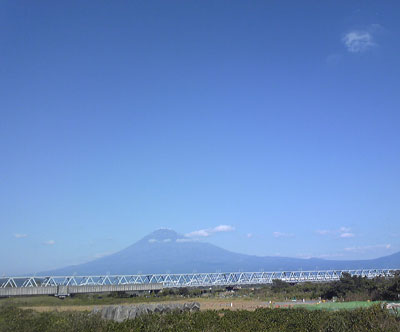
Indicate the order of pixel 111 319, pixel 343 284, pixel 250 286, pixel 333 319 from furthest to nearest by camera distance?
pixel 250 286 → pixel 343 284 → pixel 111 319 → pixel 333 319

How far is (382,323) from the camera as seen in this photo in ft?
50.9

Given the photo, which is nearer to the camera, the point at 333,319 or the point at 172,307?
the point at 333,319

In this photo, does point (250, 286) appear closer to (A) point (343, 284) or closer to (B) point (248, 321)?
(A) point (343, 284)

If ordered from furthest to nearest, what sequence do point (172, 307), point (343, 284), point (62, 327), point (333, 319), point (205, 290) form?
point (205, 290) → point (343, 284) → point (172, 307) → point (62, 327) → point (333, 319)

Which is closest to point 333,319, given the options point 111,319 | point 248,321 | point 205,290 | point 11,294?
point 248,321

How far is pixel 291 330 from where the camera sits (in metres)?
16.7

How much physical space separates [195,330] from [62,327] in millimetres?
6157

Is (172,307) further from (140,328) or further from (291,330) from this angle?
(291,330)

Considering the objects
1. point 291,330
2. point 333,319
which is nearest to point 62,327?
point 291,330

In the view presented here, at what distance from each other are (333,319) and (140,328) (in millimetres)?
8156

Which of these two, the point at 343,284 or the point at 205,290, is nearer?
the point at 343,284

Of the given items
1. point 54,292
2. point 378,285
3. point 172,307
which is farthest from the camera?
point 54,292

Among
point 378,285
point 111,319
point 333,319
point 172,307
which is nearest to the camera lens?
point 333,319

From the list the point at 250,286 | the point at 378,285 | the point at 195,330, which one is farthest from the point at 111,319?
the point at 250,286
